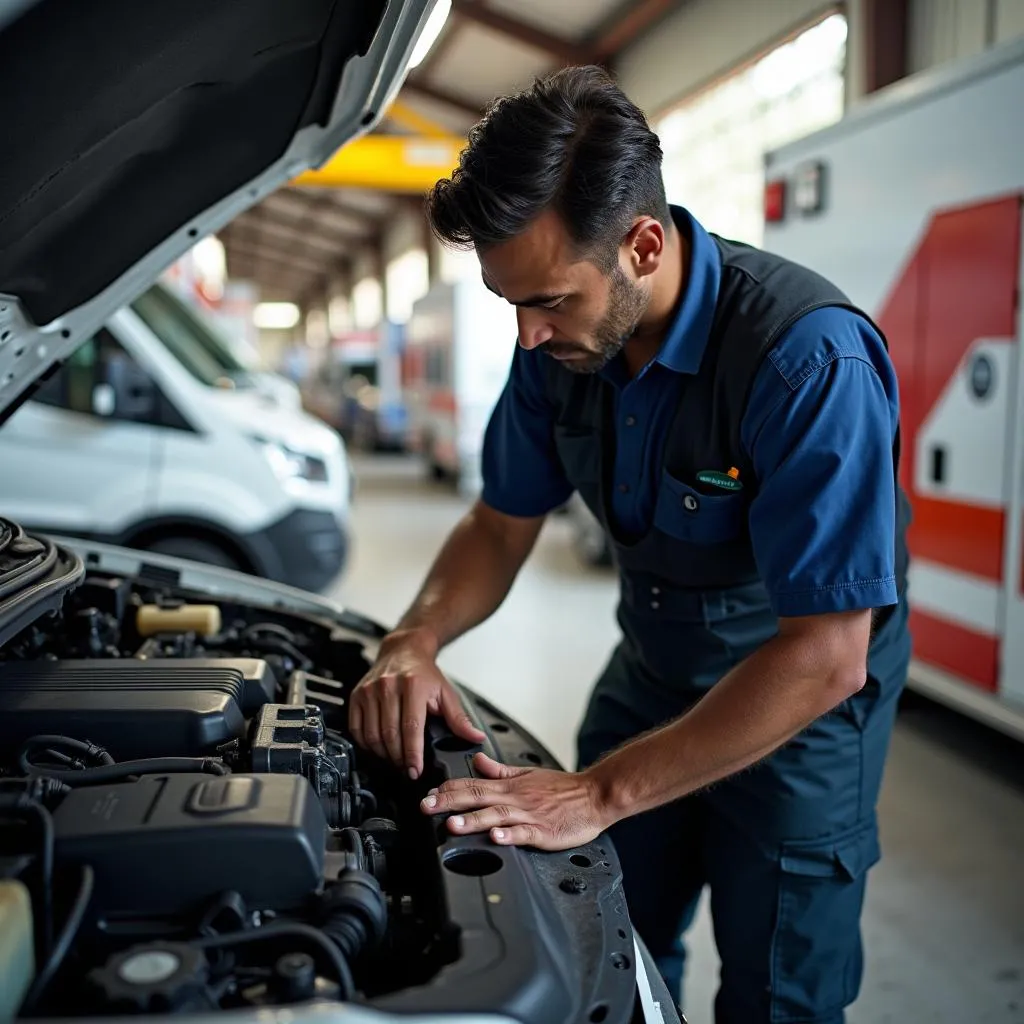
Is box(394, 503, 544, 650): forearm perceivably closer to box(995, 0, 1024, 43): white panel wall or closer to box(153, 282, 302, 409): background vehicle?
box(153, 282, 302, 409): background vehicle

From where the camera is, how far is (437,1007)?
0.90m

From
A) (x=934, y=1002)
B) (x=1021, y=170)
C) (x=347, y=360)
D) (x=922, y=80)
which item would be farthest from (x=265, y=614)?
(x=347, y=360)

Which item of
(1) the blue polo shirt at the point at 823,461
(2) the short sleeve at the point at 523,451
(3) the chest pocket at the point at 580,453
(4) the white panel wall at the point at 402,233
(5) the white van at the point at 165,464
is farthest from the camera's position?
(4) the white panel wall at the point at 402,233

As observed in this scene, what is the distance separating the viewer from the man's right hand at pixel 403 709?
1.49 m

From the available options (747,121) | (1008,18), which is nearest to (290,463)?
(1008,18)

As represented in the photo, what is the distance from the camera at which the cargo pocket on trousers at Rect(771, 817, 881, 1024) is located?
5.18ft

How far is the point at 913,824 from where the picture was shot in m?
3.08

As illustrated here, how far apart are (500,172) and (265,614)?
1.11 metres

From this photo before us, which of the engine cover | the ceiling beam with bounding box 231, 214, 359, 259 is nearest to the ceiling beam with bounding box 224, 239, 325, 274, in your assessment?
the ceiling beam with bounding box 231, 214, 359, 259

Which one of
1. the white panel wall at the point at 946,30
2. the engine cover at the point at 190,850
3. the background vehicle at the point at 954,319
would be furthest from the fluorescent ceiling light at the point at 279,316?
the engine cover at the point at 190,850

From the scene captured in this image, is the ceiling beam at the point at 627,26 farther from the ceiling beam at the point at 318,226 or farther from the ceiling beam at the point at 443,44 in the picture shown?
the ceiling beam at the point at 318,226

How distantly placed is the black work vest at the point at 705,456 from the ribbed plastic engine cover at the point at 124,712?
2.23 feet

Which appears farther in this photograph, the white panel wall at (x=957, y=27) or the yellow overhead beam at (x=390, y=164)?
the yellow overhead beam at (x=390, y=164)

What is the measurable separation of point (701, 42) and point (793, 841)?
293 inches
